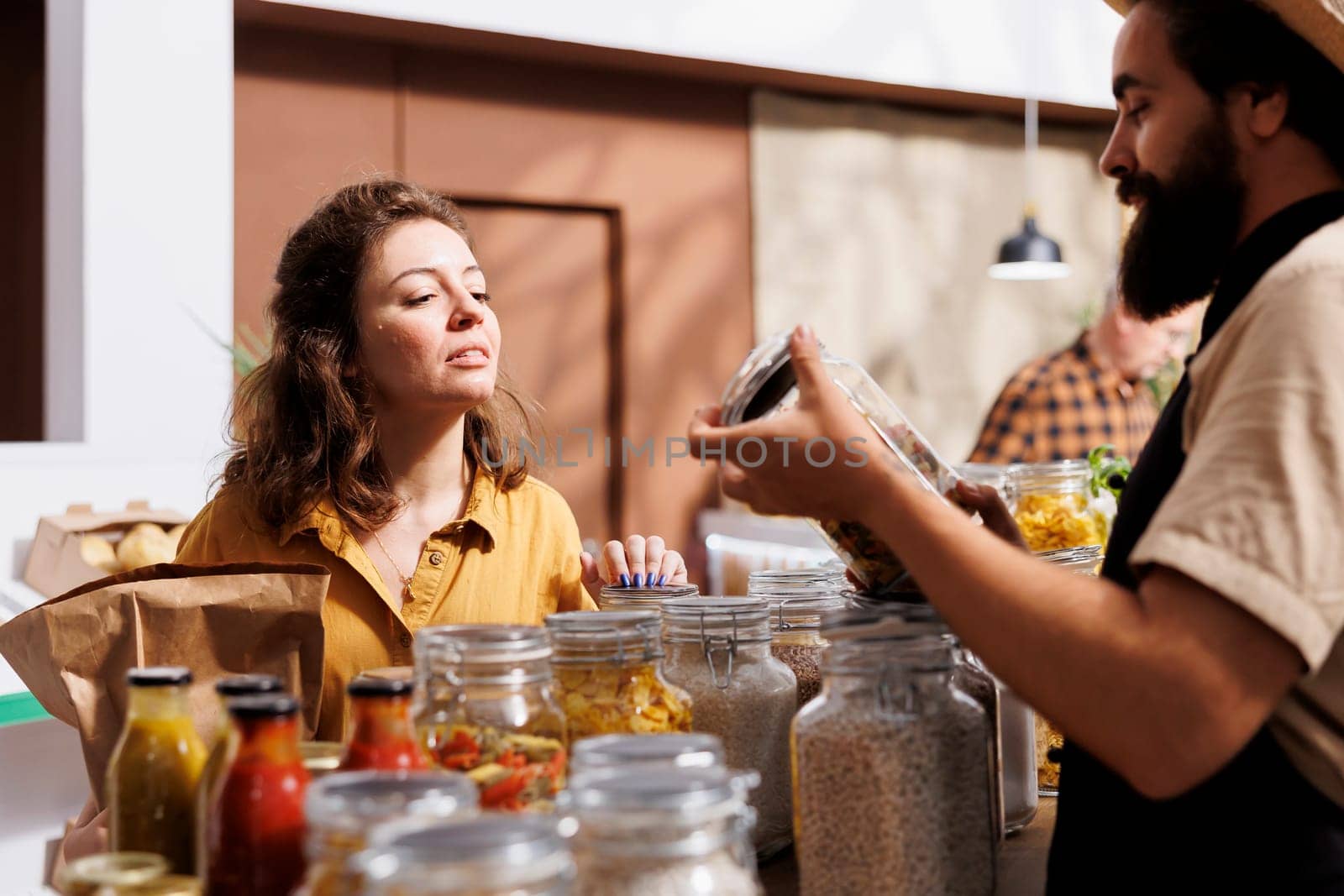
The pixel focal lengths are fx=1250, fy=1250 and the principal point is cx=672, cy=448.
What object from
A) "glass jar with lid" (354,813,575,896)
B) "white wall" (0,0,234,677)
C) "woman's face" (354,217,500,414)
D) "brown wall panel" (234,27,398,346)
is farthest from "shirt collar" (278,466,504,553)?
"brown wall panel" (234,27,398,346)

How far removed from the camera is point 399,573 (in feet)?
5.28

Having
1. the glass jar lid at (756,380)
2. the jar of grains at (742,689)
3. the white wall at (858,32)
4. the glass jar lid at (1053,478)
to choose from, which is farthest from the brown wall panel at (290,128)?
the glass jar lid at (756,380)

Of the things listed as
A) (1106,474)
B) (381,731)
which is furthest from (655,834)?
(1106,474)

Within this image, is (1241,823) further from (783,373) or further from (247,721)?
(247,721)

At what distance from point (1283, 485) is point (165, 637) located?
2.75 feet

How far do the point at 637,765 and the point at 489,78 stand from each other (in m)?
4.23

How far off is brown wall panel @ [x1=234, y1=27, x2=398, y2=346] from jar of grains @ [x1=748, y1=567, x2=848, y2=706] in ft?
10.6

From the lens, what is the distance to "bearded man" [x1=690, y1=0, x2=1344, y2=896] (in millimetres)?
748

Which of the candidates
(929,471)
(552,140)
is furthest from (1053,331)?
(929,471)

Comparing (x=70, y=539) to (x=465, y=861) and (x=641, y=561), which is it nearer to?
(x=641, y=561)

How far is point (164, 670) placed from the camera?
2.77 feet

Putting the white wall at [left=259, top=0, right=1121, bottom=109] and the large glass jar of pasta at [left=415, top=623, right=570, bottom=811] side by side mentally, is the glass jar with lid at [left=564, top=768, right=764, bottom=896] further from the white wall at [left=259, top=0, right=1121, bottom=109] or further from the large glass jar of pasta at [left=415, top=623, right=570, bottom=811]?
the white wall at [left=259, top=0, right=1121, bottom=109]

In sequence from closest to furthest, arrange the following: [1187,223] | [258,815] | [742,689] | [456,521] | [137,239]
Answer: [258,815] → [1187,223] → [742,689] → [456,521] → [137,239]

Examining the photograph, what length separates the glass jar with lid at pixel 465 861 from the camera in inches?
22.7
